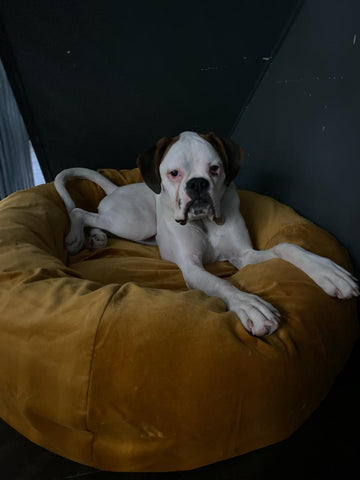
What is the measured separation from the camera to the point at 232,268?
2.39 meters

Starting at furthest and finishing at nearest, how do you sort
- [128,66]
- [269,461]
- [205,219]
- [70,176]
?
[70,176] < [128,66] < [205,219] < [269,461]

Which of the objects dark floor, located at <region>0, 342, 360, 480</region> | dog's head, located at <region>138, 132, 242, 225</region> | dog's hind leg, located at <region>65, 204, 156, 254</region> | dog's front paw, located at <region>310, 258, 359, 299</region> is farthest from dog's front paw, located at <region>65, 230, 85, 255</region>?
dog's front paw, located at <region>310, 258, 359, 299</region>

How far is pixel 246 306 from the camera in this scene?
154 centimetres

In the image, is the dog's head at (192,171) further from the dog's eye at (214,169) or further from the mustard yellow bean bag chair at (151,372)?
the mustard yellow bean bag chair at (151,372)

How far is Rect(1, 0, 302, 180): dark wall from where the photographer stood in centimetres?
259

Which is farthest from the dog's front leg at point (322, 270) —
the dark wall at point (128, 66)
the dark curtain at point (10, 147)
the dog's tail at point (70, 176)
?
the dark curtain at point (10, 147)

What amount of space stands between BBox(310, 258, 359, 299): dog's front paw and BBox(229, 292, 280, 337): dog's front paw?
0.32m

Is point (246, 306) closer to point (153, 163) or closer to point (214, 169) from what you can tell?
point (214, 169)

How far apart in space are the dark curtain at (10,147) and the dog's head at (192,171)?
2228 millimetres

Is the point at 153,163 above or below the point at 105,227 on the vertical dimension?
above

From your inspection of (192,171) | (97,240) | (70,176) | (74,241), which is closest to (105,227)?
(97,240)

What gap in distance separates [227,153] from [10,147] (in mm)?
3032

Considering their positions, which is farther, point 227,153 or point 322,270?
point 227,153

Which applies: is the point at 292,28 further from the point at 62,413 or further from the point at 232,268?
the point at 62,413
